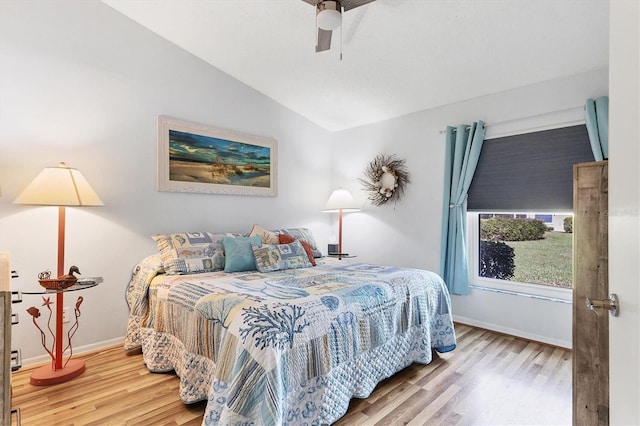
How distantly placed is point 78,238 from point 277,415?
7.75 ft

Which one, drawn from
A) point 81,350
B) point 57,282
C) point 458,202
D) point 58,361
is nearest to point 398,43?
point 458,202

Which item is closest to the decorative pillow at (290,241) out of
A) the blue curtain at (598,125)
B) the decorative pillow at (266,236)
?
the decorative pillow at (266,236)

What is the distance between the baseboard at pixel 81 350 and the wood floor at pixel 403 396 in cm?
10

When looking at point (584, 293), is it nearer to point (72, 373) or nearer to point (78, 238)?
point (72, 373)

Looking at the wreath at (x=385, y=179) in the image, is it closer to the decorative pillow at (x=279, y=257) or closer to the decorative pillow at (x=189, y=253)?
the decorative pillow at (x=279, y=257)

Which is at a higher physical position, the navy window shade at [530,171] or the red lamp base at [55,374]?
the navy window shade at [530,171]

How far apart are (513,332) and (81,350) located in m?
3.98

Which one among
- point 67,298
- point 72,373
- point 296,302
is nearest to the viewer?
point 296,302

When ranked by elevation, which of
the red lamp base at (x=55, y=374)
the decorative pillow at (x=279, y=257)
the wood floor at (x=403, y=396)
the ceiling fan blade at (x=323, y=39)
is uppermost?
the ceiling fan blade at (x=323, y=39)

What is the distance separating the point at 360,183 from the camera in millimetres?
4527

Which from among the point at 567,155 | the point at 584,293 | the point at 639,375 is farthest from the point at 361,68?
the point at 639,375

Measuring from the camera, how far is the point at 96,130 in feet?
Result: 9.24

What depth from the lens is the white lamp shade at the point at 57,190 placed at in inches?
88.0

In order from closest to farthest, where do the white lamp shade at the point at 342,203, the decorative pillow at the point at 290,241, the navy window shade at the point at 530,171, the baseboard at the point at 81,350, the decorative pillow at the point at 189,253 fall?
1. the baseboard at the point at 81,350
2. the decorative pillow at the point at 189,253
3. the navy window shade at the point at 530,171
4. the decorative pillow at the point at 290,241
5. the white lamp shade at the point at 342,203
